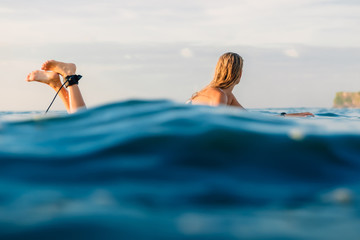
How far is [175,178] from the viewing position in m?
2.71

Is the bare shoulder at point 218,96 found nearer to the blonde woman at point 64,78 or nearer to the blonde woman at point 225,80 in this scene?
the blonde woman at point 225,80

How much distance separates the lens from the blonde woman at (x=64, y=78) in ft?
21.7

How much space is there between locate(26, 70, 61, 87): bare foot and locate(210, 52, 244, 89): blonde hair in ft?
8.58

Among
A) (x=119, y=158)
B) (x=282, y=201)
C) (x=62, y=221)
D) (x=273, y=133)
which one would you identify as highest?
(x=273, y=133)

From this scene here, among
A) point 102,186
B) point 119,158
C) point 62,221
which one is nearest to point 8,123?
point 119,158

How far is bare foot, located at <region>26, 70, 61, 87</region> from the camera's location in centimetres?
705

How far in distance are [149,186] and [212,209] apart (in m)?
0.48

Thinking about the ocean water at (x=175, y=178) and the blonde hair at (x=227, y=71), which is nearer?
the ocean water at (x=175, y=178)

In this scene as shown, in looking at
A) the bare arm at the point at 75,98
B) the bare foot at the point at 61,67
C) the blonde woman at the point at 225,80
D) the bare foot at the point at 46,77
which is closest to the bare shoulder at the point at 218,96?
the blonde woman at the point at 225,80

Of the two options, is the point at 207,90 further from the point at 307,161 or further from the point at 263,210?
the point at 263,210

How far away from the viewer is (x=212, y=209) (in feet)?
7.42

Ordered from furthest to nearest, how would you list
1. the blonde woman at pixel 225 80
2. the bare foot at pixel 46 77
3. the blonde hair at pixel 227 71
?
the bare foot at pixel 46 77
the blonde hair at pixel 227 71
the blonde woman at pixel 225 80

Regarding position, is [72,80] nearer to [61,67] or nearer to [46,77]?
[61,67]

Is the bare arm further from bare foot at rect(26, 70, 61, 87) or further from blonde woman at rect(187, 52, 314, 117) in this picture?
blonde woman at rect(187, 52, 314, 117)
